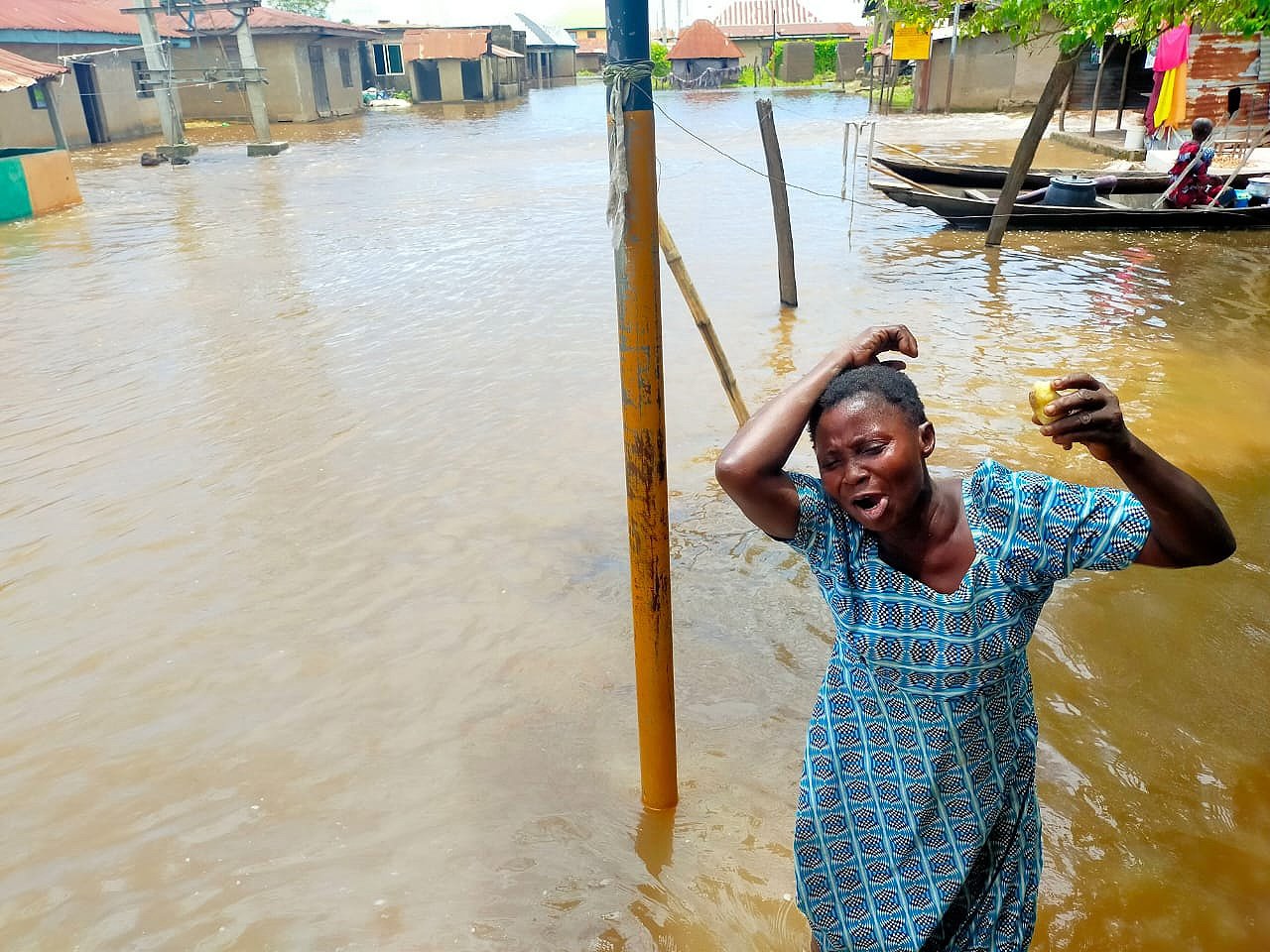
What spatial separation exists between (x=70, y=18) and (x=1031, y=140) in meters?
26.0

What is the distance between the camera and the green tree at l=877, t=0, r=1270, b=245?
19.7 ft

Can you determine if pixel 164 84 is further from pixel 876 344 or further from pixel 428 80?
pixel 876 344

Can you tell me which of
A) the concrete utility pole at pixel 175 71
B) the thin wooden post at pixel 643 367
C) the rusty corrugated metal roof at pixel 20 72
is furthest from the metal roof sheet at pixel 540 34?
the thin wooden post at pixel 643 367

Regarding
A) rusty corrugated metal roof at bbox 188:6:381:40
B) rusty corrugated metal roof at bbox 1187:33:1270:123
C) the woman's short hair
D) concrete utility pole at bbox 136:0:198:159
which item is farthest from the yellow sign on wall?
the woman's short hair

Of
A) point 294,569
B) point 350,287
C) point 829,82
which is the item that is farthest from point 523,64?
point 294,569

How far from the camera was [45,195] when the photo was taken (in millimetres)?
15703

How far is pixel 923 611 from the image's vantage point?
5.03ft

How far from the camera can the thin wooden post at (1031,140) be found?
965cm

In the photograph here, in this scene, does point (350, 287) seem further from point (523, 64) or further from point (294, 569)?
point (523, 64)

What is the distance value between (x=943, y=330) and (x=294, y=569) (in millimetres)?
5830

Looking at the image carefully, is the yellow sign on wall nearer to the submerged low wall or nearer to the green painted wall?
the submerged low wall

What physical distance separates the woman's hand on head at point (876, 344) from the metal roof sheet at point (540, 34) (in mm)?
55820

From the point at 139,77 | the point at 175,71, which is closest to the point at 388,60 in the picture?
the point at 139,77

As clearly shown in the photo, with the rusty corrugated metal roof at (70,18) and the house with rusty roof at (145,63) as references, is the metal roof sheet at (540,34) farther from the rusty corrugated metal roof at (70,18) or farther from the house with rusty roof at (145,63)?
the rusty corrugated metal roof at (70,18)
